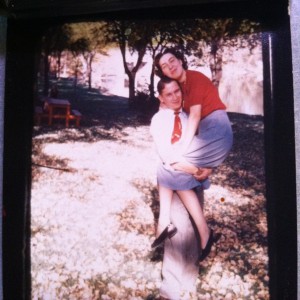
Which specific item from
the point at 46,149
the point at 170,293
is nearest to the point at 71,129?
the point at 46,149

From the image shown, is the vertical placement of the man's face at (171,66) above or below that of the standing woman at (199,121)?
above

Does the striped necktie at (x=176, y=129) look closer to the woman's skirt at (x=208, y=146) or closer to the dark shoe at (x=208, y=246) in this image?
the woman's skirt at (x=208, y=146)

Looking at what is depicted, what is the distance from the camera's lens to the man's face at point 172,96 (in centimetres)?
131

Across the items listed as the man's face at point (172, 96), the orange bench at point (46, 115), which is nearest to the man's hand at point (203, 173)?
the man's face at point (172, 96)

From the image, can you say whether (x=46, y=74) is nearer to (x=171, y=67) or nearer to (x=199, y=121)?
(x=171, y=67)

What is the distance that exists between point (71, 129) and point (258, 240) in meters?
0.81

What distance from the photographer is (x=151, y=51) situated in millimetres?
1325

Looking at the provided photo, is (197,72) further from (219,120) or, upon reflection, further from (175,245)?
(175,245)

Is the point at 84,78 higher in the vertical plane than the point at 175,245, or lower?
higher

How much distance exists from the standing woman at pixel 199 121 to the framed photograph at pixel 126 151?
0.03 metres

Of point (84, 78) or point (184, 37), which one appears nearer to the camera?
point (184, 37)

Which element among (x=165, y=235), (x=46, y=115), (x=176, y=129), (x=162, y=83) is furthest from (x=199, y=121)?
(x=46, y=115)

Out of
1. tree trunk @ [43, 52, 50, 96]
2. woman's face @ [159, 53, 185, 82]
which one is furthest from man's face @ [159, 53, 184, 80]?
tree trunk @ [43, 52, 50, 96]

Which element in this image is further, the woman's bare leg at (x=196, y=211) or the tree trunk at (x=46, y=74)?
the tree trunk at (x=46, y=74)
